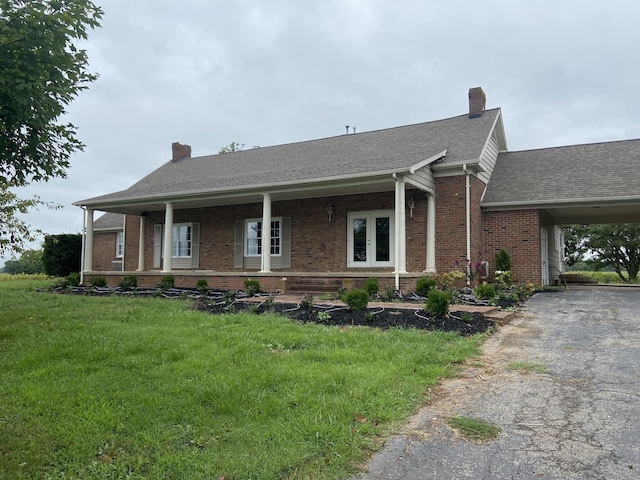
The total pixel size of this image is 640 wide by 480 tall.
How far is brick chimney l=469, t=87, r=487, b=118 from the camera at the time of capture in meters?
15.9

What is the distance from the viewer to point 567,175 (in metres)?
13.9

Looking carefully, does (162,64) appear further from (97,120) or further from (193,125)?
(193,125)

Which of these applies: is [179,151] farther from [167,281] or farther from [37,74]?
[37,74]

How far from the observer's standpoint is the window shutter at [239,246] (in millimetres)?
16500

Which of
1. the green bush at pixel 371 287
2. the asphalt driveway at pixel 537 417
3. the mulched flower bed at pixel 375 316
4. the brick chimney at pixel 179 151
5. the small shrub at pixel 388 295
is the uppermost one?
the brick chimney at pixel 179 151

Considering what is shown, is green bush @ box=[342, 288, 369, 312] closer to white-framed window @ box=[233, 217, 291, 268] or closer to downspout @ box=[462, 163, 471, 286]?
downspout @ box=[462, 163, 471, 286]

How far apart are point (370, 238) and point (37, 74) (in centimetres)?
955

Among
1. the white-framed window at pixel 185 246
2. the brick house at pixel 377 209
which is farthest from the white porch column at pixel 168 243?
the white-framed window at pixel 185 246

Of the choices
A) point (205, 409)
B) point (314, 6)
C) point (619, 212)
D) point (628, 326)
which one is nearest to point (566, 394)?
point (205, 409)

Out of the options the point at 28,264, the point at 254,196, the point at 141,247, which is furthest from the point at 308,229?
the point at 28,264

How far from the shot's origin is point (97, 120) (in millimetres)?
18500

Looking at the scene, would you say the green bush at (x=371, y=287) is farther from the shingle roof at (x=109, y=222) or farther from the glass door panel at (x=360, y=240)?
the shingle roof at (x=109, y=222)

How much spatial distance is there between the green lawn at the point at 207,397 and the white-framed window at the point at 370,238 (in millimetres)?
6935

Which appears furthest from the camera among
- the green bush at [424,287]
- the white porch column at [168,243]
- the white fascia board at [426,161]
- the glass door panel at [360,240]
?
the white porch column at [168,243]
